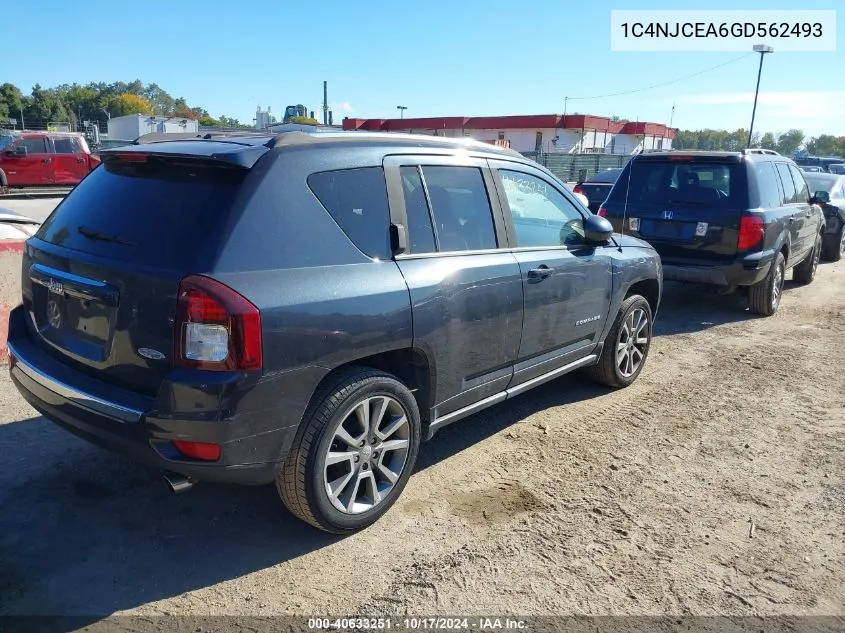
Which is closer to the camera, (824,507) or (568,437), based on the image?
(824,507)

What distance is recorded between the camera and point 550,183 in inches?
183

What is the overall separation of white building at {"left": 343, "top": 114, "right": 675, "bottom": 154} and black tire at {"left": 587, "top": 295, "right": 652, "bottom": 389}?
4911cm

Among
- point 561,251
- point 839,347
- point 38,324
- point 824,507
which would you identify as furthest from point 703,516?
point 839,347

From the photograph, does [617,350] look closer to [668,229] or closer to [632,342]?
[632,342]

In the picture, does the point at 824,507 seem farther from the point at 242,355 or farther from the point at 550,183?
the point at 242,355

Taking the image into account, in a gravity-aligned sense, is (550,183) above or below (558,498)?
above

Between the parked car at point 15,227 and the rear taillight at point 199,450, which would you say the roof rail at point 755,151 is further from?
the parked car at point 15,227

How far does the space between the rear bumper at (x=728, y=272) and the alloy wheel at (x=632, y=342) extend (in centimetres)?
226

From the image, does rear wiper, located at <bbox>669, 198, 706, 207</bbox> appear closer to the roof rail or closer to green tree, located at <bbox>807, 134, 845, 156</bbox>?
the roof rail

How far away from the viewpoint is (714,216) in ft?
24.5

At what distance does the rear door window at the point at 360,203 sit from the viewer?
122 inches

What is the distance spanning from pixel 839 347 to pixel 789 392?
1.95 metres

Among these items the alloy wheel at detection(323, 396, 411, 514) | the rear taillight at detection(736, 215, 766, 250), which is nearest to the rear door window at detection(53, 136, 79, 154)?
the rear taillight at detection(736, 215, 766, 250)

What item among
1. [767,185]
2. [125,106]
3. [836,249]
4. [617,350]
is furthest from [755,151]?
[125,106]
